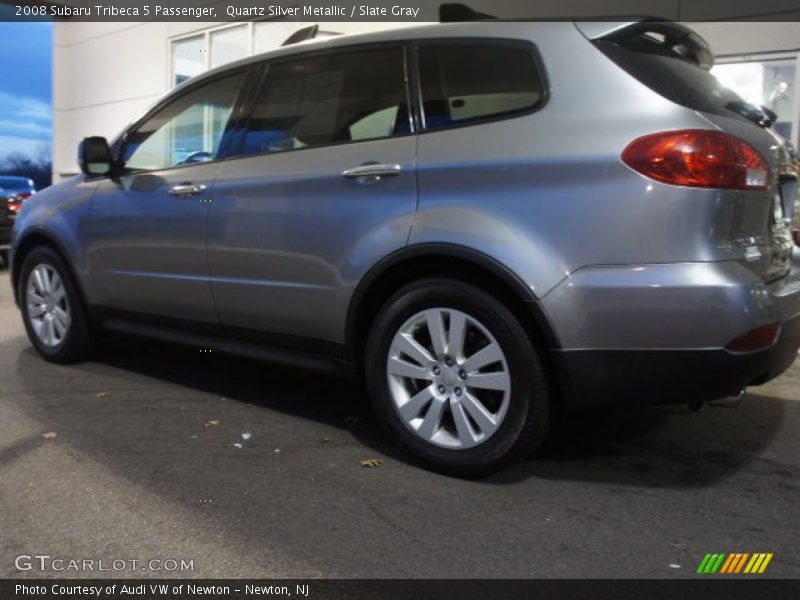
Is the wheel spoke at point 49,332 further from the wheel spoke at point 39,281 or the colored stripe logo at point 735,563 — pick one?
the colored stripe logo at point 735,563

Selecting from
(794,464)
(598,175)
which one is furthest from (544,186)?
(794,464)

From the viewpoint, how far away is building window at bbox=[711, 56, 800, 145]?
7184mm

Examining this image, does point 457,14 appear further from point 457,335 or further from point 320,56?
point 457,335

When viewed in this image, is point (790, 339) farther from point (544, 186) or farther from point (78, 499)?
point (78, 499)

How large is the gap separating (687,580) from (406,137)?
2.01 m

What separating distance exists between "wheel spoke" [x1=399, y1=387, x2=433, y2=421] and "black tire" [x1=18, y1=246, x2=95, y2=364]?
8.68 feet

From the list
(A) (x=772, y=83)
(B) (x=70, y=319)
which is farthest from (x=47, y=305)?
(A) (x=772, y=83)

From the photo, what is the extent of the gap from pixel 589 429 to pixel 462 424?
39.9 inches

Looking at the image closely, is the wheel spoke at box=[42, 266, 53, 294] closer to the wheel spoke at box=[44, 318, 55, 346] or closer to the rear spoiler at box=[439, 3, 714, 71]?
the wheel spoke at box=[44, 318, 55, 346]

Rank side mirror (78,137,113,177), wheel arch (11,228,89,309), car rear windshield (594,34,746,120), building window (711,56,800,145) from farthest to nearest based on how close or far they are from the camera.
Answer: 1. building window (711,56,800,145)
2. wheel arch (11,228,89,309)
3. side mirror (78,137,113,177)
4. car rear windshield (594,34,746,120)

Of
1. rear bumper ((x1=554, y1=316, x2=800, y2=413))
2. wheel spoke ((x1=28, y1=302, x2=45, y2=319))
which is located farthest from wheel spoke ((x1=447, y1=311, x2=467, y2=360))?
wheel spoke ((x1=28, y1=302, x2=45, y2=319))

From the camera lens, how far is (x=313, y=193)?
343 centimetres

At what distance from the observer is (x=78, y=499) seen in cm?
297

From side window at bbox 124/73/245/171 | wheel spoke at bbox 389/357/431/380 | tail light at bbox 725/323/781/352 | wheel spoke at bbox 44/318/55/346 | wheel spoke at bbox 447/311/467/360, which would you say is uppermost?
side window at bbox 124/73/245/171
